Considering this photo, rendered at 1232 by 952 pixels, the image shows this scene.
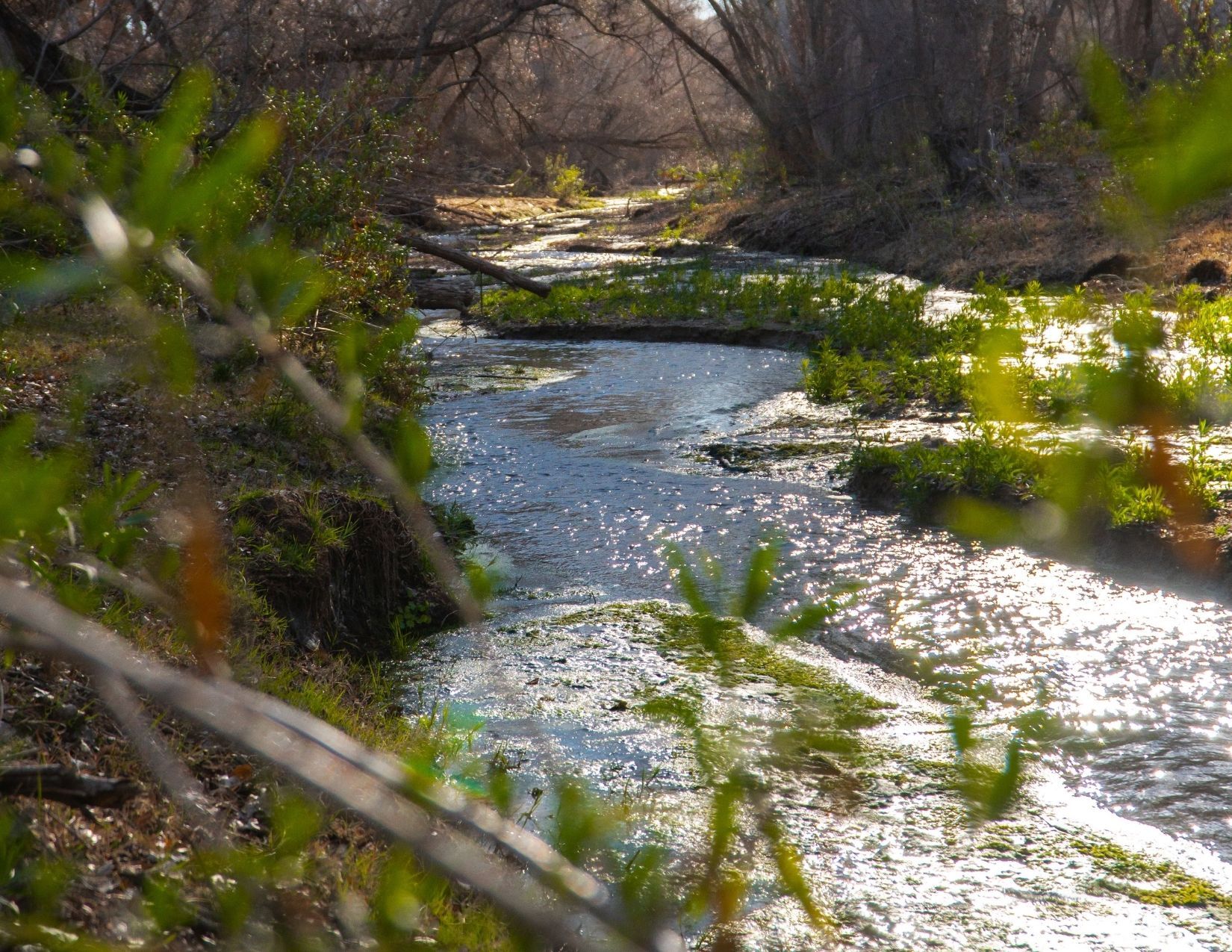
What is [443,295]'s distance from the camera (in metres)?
15.9

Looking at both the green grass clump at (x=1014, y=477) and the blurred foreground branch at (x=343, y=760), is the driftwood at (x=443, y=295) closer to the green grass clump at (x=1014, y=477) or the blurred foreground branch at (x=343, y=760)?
the green grass clump at (x=1014, y=477)

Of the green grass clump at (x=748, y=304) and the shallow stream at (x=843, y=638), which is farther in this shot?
the green grass clump at (x=748, y=304)

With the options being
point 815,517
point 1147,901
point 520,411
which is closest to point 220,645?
point 1147,901

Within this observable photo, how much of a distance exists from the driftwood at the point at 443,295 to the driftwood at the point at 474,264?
39.2 inches

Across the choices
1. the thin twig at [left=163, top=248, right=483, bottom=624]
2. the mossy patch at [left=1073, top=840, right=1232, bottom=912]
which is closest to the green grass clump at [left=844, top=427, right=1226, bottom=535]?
the mossy patch at [left=1073, top=840, right=1232, bottom=912]

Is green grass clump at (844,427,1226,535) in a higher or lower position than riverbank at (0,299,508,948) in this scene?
lower

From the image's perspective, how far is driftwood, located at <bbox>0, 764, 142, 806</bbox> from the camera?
160cm

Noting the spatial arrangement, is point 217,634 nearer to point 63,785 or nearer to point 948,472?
point 63,785

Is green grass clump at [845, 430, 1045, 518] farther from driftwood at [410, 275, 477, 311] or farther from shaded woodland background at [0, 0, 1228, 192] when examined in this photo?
driftwood at [410, 275, 477, 311]

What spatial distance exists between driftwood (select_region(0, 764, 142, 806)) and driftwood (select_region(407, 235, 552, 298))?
10855 mm

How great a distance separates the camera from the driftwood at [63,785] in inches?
62.9

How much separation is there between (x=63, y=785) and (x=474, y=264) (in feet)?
42.4

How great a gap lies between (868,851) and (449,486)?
4965mm

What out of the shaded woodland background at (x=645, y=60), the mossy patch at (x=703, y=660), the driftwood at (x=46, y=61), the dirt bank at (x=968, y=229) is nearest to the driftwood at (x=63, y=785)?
the mossy patch at (x=703, y=660)
